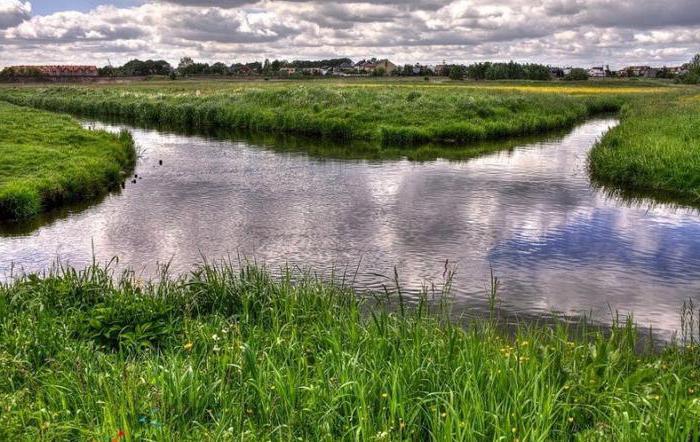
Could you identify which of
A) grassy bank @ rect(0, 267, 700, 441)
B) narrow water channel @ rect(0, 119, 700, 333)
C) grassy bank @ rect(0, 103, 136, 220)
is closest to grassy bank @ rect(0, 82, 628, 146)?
narrow water channel @ rect(0, 119, 700, 333)

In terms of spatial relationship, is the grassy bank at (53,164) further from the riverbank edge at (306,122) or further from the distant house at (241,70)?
the distant house at (241,70)

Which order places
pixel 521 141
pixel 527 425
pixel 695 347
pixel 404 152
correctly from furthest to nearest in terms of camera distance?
pixel 521 141
pixel 404 152
pixel 695 347
pixel 527 425

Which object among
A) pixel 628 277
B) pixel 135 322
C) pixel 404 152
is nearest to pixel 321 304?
pixel 135 322

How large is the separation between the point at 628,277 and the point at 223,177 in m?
18.4

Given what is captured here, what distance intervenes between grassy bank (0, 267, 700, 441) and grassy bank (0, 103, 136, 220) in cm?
1158

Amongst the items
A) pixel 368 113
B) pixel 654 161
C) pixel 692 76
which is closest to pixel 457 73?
pixel 692 76

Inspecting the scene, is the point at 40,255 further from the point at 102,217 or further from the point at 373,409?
the point at 373,409

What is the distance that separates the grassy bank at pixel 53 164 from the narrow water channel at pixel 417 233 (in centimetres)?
112

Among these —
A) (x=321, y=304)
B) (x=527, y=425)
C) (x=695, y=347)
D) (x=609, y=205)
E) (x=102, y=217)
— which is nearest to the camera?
(x=527, y=425)

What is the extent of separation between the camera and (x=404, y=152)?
34.6 meters

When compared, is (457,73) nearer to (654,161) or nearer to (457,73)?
(457,73)

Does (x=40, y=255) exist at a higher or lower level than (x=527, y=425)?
lower

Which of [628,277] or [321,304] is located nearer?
[321,304]

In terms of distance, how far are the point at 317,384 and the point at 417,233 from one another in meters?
11.2
